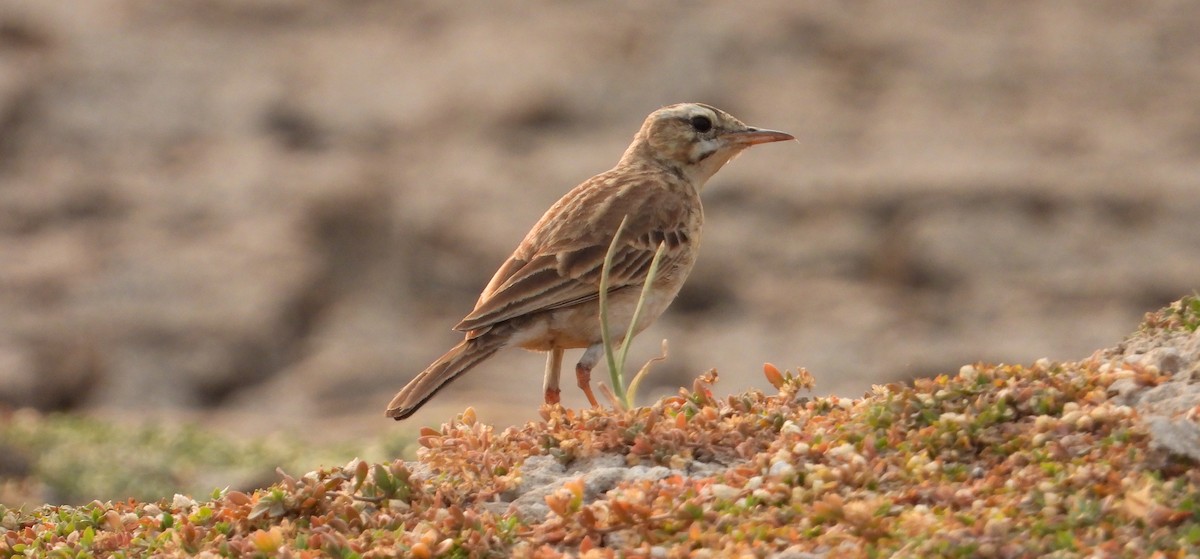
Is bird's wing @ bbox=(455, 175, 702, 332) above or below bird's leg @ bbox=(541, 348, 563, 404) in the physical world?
above

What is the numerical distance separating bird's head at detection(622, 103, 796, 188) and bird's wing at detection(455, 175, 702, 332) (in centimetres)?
32

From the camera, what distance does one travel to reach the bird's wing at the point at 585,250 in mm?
7660

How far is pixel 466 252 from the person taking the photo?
69.9ft

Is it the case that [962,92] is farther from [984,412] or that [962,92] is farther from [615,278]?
[984,412]

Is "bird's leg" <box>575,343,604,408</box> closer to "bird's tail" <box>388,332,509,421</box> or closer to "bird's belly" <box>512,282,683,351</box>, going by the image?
"bird's belly" <box>512,282,683,351</box>

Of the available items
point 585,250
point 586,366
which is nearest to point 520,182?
point 585,250

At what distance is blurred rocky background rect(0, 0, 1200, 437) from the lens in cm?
1936

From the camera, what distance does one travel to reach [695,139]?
358 inches

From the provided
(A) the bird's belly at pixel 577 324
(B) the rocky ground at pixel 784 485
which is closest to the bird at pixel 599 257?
(A) the bird's belly at pixel 577 324

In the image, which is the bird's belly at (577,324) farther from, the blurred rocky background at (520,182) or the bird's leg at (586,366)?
the blurred rocky background at (520,182)

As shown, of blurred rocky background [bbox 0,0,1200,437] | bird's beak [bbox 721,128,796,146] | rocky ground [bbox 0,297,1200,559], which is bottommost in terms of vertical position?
rocky ground [bbox 0,297,1200,559]

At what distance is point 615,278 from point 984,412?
3190mm

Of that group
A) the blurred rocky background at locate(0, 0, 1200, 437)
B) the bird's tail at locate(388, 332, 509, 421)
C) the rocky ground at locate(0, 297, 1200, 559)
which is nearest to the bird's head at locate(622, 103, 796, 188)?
the bird's tail at locate(388, 332, 509, 421)

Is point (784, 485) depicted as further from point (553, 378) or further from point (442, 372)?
point (553, 378)
